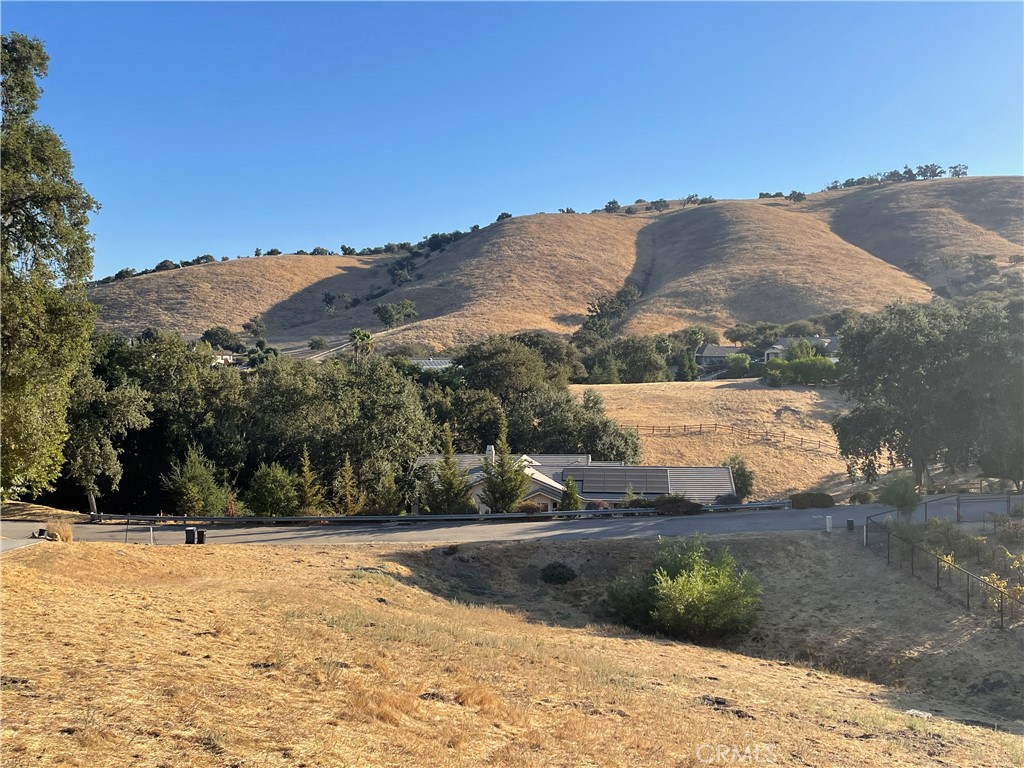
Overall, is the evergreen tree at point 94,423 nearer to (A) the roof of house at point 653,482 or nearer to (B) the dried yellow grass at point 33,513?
(B) the dried yellow grass at point 33,513

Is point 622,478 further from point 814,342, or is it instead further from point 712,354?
point 712,354

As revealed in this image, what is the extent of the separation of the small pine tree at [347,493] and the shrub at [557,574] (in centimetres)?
1233

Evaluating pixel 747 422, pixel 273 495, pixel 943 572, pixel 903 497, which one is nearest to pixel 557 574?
pixel 943 572

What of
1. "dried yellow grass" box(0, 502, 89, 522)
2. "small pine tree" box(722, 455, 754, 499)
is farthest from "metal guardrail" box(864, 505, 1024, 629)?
"dried yellow grass" box(0, 502, 89, 522)

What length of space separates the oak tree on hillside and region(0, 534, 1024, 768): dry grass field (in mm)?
3516

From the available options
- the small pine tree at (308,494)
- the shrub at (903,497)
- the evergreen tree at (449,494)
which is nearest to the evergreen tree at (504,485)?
the evergreen tree at (449,494)

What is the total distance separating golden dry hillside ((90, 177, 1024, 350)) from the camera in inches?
4936

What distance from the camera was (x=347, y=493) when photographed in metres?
34.1

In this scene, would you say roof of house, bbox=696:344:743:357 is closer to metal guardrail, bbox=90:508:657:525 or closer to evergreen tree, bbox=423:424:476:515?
metal guardrail, bbox=90:508:657:525

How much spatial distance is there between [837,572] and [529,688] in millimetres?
16509

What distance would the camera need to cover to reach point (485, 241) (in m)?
176

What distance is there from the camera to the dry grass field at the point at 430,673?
8.61m

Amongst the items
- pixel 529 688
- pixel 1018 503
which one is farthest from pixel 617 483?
pixel 529 688

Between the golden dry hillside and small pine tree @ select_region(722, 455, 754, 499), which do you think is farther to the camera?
the golden dry hillside
